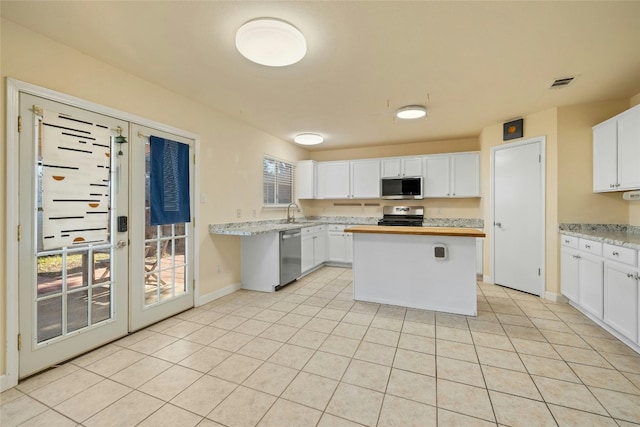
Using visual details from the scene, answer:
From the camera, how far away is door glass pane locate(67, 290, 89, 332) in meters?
2.26

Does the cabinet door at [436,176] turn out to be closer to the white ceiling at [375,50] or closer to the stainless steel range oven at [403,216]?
the stainless steel range oven at [403,216]

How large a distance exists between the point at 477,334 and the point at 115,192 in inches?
146

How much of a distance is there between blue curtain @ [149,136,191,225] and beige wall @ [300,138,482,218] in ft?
10.5

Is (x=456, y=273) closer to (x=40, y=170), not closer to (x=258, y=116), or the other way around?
(x=258, y=116)

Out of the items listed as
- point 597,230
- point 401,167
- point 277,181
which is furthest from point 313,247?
point 597,230

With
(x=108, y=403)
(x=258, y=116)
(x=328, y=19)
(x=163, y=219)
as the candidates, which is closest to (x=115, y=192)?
(x=163, y=219)

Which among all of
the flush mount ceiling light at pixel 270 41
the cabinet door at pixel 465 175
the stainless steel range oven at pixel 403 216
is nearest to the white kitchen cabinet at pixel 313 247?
the stainless steel range oven at pixel 403 216

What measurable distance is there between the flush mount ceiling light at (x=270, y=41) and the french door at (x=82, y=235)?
5.13 ft

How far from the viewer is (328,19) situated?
191 cm

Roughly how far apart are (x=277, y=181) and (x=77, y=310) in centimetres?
352

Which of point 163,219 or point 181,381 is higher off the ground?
point 163,219

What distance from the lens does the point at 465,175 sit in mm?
4984

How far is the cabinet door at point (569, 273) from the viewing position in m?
3.15

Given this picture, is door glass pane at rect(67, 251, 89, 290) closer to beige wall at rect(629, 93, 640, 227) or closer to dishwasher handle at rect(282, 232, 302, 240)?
dishwasher handle at rect(282, 232, 302, 240)
